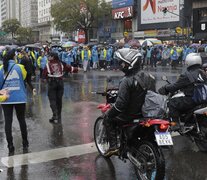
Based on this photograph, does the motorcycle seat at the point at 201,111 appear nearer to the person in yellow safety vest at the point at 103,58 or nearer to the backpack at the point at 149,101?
the backpack at the point at 149,101

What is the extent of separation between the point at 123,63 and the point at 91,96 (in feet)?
28.1

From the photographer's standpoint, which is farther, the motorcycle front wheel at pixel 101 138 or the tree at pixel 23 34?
the tree at pixel 23 34

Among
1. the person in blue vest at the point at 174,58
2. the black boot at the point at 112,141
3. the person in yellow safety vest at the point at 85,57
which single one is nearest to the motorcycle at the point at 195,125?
the black boot at the point at 112,141

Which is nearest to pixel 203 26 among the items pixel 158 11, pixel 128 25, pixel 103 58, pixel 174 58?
pixel 158 11

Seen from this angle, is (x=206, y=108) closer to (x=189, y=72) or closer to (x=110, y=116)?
(x=189, y=72)

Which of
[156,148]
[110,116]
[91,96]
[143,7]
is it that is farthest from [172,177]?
[143,7]

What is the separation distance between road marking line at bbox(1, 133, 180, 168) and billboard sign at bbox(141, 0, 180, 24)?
49.8 m

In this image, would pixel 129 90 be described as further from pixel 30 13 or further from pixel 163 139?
pixel 30 13

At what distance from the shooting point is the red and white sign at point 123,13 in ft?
215

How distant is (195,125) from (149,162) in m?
2.10

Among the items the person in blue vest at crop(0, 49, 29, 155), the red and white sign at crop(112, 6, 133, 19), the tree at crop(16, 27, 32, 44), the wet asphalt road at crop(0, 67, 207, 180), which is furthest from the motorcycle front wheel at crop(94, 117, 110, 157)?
the tree at crop(16, 27, 32, 44)

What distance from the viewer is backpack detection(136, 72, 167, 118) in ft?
17.4

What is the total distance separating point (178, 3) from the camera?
55.9 meters

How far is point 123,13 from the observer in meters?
66.8
